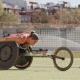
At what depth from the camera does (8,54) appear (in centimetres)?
1188

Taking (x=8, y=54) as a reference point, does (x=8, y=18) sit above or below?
below

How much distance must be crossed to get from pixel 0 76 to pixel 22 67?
2.54 m

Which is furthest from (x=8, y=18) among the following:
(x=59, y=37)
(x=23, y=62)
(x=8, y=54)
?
(x=8, y=54)

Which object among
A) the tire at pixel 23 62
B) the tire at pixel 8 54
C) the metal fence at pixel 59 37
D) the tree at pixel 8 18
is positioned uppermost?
the tire at pixel 8 54

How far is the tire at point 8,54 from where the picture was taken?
11.8 metres

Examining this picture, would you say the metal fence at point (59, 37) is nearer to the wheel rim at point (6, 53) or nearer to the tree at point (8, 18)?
the wheel rim at point (6, 53)

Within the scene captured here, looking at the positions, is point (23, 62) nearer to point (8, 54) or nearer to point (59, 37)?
point (8, 54)

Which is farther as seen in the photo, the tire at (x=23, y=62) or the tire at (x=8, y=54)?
the tire at (x=23, y=62)

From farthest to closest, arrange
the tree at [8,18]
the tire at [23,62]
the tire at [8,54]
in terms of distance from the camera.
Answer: the tree at [8,18]
the tire at [23,62]
the tire at [8,54]

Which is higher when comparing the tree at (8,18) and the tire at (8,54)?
the tire at (8,54)

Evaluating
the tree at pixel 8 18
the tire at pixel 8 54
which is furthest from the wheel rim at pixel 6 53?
the tree at pixel 8 18

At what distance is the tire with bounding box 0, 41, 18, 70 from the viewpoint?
38.7 feet

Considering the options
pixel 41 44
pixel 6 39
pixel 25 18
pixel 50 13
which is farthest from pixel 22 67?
pixel 50 13

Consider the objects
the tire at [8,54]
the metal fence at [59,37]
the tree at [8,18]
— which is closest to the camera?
the tire at [8,54]
